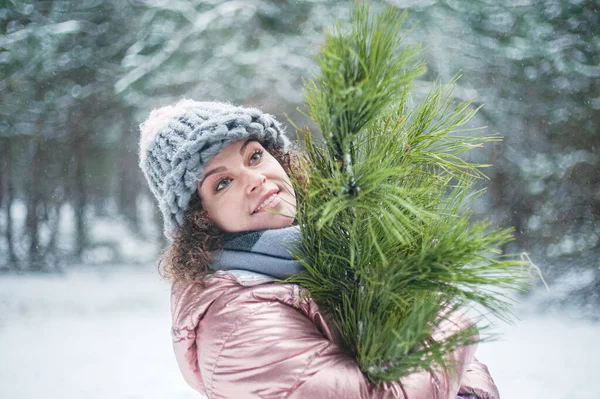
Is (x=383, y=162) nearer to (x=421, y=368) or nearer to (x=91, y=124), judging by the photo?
(x=421, y=368)

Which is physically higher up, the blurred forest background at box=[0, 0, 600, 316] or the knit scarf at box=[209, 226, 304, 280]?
the blurred forest background at box=[0, 0, 600, 316]

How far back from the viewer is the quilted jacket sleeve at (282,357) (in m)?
0.59


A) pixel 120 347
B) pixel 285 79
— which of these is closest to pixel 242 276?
pixel 120 347

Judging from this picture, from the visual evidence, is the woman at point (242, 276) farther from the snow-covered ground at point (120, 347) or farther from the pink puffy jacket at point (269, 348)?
the snow-covered ground at point (120, 347)

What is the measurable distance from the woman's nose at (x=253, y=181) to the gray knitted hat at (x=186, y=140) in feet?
0.20

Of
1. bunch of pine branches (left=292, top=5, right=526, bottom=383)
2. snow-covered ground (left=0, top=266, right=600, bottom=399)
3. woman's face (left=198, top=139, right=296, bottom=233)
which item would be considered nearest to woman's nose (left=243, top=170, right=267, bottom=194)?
woman's face (left=198, top=139, right=296, bottom=233)

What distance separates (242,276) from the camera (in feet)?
2.40

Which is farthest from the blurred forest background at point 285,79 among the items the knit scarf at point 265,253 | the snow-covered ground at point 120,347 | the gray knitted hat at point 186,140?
the knit scarf at point 265,253

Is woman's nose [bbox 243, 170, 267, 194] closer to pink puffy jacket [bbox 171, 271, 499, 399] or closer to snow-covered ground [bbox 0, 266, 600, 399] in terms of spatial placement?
pink puffy jacket [bbox 171, 271, 499, 399]

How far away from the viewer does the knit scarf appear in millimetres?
708

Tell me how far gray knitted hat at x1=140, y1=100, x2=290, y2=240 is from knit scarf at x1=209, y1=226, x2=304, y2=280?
111mm

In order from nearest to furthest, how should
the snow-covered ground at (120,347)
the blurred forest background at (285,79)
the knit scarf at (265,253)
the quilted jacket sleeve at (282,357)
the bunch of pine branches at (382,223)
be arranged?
1. the bunch of pine branches at (382,223)
2. the quilted jacket sleeve at (282,357)
3. the knit scarf at (265,253)
4. the snow-covered ground at (120,347)
5. the blurred forest background at (285,79)

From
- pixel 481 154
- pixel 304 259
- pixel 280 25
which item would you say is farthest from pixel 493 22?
pixel 304 259

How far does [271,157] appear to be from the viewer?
809mm
